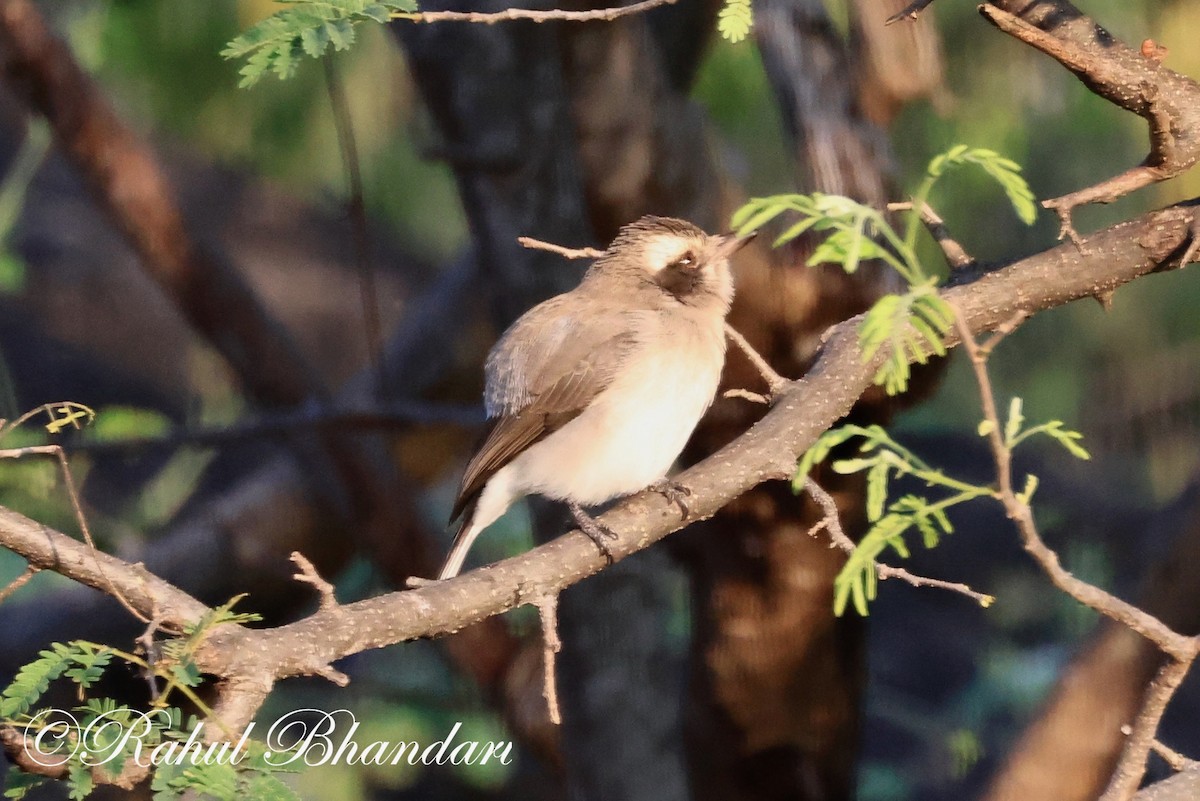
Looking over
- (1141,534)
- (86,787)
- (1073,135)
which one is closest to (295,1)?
(86,787)

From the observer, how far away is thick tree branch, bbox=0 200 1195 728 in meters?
1.24

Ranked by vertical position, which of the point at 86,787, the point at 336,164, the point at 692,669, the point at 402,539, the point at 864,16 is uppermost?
the point at 336,164

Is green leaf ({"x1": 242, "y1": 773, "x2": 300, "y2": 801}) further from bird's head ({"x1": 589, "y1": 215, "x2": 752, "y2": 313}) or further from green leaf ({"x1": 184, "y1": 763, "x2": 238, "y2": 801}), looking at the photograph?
bird's head ({"x1": 589, "y1": 215, "x2": 752, "y2": 313})

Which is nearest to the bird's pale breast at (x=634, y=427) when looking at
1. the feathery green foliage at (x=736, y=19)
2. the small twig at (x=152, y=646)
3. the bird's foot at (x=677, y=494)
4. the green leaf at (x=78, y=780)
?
the bird's foot at (x=677, y=494)

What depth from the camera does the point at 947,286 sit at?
1818 millimetres

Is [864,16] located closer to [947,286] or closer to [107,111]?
[947,286]

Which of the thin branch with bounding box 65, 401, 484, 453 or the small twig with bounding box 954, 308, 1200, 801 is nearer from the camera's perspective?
the small twig with bounding box 954, 308, 1200, 801

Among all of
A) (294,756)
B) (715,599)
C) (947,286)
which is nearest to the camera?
(294,756)

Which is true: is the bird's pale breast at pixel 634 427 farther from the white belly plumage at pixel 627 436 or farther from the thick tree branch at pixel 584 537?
the thick tree branch at pixel 584 537

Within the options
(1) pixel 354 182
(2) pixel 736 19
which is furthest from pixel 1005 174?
(1) pixel 354 182

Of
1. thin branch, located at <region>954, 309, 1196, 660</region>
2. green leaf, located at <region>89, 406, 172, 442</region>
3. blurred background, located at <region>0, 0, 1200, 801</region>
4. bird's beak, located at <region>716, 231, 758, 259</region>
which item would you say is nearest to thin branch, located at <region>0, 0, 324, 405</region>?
blurred background, located at <region>0, 0, 1200, 801</region>

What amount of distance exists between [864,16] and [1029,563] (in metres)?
1.72

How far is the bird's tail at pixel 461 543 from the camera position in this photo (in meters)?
2.17

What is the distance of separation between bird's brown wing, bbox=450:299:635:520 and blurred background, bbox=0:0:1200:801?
23.3 inches
